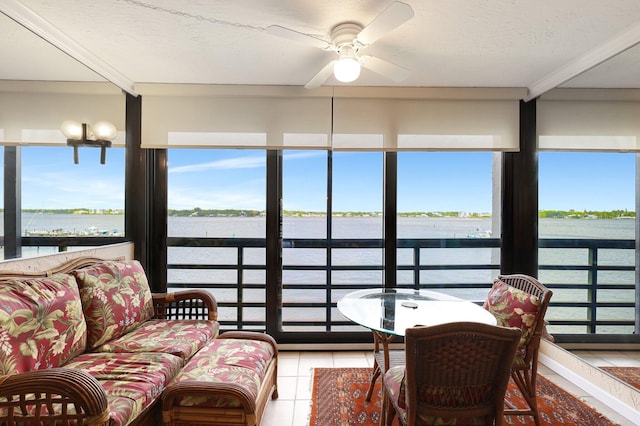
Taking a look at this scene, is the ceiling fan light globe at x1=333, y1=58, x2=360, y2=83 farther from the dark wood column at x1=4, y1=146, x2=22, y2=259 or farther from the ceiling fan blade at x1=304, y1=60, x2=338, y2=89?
the dark wood column at x1=4, y1=146, x2=22, y2=259

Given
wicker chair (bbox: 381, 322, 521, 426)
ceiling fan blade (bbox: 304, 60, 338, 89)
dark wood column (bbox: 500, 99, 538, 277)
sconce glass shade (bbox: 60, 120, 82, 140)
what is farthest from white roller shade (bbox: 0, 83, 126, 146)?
dark wood column (bbox: 500, 99, 538, 277)

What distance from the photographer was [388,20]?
1.62 meters

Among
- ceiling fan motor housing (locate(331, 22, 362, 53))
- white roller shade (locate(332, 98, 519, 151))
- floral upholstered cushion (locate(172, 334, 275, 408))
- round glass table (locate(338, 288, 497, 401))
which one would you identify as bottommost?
floral upholstered cushion (locate(172, 334, 275, 408))

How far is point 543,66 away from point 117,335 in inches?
148

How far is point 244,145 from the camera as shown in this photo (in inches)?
123

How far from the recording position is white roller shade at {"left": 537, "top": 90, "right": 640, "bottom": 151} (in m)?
2.31

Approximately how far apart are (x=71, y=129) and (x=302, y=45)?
1.87 meters

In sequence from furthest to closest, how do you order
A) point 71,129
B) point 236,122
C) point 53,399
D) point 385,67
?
point 236,122
point 71,129
point 385,67
point 53,399

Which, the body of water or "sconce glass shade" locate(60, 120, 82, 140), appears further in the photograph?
the body of water

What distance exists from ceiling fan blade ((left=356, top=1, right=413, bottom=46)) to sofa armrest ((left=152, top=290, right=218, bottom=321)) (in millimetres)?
2174

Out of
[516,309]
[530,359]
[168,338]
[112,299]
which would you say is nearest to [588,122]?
[516,309]

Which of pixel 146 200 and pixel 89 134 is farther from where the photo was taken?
pixel 146 200

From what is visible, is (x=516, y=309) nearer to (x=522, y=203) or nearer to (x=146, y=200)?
(x=522, y=203)

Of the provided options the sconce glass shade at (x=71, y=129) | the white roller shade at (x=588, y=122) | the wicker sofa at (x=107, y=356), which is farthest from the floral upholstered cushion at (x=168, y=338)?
the white roller shade at (x=588, y=122)
